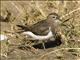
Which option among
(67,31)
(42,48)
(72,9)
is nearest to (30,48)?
(42,48)

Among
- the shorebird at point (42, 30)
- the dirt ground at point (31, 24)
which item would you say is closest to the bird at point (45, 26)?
the shorebird at point (42, 30)

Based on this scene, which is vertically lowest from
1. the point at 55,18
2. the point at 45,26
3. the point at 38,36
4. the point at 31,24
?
the point at 38,36

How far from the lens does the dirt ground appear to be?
34.5 feet

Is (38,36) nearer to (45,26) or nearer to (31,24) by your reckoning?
(45,26)

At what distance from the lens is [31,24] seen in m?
12.2

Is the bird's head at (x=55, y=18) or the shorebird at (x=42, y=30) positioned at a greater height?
the bird's head at (x=55, y=18)

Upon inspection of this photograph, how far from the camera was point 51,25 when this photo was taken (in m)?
11.3

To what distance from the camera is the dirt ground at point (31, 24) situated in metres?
10.5

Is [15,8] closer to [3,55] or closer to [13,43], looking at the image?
[13,43]

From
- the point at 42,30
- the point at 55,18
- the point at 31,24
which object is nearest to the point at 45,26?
the point at 42,30


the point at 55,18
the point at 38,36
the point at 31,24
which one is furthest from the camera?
the point at 31,24

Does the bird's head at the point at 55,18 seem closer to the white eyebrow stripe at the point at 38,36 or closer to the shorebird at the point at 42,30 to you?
the shorebird at the point at 42,30

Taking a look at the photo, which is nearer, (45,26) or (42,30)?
(42,30)

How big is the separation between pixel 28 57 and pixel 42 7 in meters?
3.03
